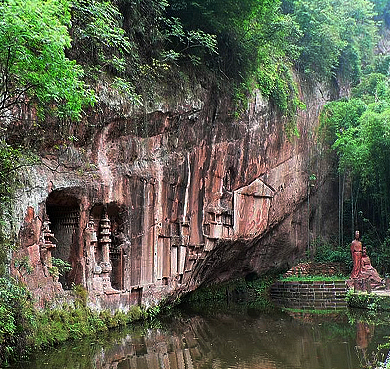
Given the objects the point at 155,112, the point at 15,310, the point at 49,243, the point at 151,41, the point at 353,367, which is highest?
the point at 151,41

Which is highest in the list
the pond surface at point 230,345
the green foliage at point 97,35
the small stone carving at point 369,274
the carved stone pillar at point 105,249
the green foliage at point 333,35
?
the green foliage at point 333,35

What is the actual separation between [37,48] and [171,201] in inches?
325

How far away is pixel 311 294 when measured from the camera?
785 inches

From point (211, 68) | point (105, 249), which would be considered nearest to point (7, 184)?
point (105, 249)

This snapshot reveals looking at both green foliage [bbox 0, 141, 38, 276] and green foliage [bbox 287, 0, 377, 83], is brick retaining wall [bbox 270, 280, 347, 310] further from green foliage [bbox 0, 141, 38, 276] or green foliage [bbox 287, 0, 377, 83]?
green foliage [bbox 0, 141, 38, 276]

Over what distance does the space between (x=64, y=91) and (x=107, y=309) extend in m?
6.37

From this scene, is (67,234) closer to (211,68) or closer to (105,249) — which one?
(105,249)

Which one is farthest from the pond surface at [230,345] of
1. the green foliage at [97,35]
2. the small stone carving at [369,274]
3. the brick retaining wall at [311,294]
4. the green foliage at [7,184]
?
the green foliage at [97,35]

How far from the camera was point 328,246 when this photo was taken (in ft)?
75.6

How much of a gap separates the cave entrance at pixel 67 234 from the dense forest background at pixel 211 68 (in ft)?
5.05

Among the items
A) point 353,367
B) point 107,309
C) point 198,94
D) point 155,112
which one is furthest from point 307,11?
point 353,367

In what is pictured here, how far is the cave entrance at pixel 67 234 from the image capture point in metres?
11.8

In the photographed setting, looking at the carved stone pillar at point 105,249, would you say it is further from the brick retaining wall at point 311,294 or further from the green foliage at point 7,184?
the brick retaining wall at point 311,294

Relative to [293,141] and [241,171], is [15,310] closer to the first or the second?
[241,171]
